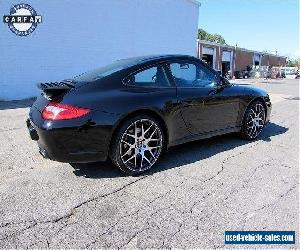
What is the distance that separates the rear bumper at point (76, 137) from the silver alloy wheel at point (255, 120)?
2707 millimetres

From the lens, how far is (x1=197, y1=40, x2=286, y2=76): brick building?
111 ft

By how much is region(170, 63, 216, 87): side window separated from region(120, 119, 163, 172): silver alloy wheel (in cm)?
80

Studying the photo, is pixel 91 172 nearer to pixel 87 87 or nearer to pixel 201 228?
pixel 87 87

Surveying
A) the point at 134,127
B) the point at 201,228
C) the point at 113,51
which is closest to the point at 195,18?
the point at 113,51

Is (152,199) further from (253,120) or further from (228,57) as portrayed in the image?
(228,57)

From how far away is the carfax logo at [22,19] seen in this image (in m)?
10.9

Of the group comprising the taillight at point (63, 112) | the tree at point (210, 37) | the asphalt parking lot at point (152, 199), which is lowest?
the asphalt parking lot at point (152, 199)

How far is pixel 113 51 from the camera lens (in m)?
14.3

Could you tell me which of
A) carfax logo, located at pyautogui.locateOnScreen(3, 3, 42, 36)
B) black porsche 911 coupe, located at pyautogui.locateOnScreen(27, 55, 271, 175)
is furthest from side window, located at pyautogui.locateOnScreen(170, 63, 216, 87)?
carfax logo, located at pyautogui.locateOnScreen(3, 3, 42, 36)

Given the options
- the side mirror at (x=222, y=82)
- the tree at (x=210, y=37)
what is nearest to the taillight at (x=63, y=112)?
the side mirror at (x=222, y=82)

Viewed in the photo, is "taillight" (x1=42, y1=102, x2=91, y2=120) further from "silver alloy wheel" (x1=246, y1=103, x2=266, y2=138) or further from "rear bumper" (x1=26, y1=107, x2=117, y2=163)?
"silver alloy wheel" (x1=246, y1=103, x2=266, y2=138)

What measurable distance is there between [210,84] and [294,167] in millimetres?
1615

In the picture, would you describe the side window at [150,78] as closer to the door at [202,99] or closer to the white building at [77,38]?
the door at [202,99]

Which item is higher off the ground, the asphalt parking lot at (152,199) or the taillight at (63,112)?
the taillight at (63,112)
